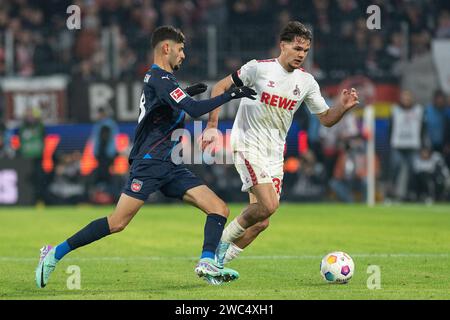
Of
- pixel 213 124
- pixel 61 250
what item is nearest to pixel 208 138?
pixel 213 124

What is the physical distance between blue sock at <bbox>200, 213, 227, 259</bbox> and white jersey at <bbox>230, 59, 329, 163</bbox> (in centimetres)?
98

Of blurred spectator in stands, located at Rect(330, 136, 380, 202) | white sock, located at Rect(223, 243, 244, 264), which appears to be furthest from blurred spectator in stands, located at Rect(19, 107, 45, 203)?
white sock, located at Rect(223, 243, 244, 264)

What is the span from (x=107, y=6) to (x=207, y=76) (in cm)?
465

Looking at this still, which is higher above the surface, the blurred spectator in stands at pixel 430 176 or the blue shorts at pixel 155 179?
the blue shorts at pixel 155 179

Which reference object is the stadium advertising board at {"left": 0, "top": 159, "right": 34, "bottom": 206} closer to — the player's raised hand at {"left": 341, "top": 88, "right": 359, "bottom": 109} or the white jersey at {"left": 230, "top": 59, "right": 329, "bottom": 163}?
the white jersey at {"left": 230, "top": 59, "right": 329, "bottom": 163}

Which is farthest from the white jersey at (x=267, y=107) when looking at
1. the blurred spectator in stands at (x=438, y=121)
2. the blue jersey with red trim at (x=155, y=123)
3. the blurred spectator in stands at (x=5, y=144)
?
the blurred spectator in stands at (x=5, y=144)

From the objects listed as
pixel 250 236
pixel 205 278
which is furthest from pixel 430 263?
pixel 205 278

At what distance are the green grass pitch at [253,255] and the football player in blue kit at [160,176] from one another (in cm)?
26

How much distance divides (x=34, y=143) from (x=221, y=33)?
470 centimetres

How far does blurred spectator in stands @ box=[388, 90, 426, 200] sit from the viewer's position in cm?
2328

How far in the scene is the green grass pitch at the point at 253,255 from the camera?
899cm

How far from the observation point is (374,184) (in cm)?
2345

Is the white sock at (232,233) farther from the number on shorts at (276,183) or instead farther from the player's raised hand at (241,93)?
the player's raised hand at (241,93)
